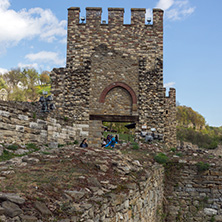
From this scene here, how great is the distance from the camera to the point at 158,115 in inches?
657

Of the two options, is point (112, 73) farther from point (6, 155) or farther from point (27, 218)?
point (27, 218)

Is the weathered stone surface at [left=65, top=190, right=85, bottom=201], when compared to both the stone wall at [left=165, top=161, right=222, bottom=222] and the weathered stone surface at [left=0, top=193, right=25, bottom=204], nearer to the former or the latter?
the weathered stone surface at [left=0, top=193, right=25, bottom=204]

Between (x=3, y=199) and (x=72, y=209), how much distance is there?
1.11 meters

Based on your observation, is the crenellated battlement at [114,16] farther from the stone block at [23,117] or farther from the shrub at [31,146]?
the shrub at [31,146]

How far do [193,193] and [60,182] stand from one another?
8181mm

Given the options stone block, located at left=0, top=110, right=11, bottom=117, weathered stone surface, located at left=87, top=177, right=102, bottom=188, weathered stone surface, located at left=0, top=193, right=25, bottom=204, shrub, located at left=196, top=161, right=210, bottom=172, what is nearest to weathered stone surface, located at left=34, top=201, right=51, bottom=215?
weathered stone surface, located at left=0, top=193, right=25, bottom=204

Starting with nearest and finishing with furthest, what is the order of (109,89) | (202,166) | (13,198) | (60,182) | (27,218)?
(27,218) < (13,198) < (60,182) < (202,166) < (109,89)

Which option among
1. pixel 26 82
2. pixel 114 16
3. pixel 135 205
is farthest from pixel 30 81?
pixel 135 205

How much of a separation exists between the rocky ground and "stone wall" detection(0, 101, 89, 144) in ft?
2.88

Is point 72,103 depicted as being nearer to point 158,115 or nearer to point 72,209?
point 158,115

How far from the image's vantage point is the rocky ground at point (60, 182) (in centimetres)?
406

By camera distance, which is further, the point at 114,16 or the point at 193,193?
the point at 114,16

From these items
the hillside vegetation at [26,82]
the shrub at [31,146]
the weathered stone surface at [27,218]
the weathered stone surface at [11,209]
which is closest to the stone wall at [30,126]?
the shrub at [31,146]

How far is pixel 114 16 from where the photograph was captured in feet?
56.3
